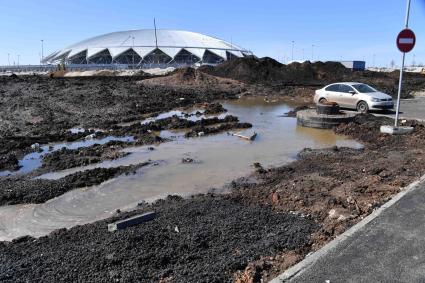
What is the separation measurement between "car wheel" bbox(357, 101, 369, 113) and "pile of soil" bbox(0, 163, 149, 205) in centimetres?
1523

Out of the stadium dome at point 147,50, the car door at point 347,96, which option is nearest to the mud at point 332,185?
the car door at point 347,96

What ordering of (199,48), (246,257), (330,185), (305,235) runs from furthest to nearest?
1. (199,48)
2. (330,185)
3. (305,235)
4. (246,257)

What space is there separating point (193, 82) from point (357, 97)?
24339 mm

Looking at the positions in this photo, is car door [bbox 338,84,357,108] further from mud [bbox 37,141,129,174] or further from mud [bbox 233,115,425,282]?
mud [bbox 37,141,129,174]

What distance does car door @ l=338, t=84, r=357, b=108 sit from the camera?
23.8 meters

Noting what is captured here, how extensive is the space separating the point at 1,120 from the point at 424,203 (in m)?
20.1

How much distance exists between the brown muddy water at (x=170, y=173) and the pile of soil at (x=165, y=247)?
1303 millimetres

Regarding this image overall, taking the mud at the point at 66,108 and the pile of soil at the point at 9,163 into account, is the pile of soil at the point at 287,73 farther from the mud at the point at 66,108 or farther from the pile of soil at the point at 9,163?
the pile of soil at the point at 9,163

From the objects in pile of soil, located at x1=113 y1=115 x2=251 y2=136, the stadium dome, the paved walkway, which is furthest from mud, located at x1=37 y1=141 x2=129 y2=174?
the stadium dome

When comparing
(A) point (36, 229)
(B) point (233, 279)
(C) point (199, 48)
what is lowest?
(A) point (36, 229)

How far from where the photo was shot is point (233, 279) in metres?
4.85

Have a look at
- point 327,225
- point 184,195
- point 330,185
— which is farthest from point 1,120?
point 327,225

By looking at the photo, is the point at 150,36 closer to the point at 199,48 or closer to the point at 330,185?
the point at 199,48

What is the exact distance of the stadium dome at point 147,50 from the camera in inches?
5113
